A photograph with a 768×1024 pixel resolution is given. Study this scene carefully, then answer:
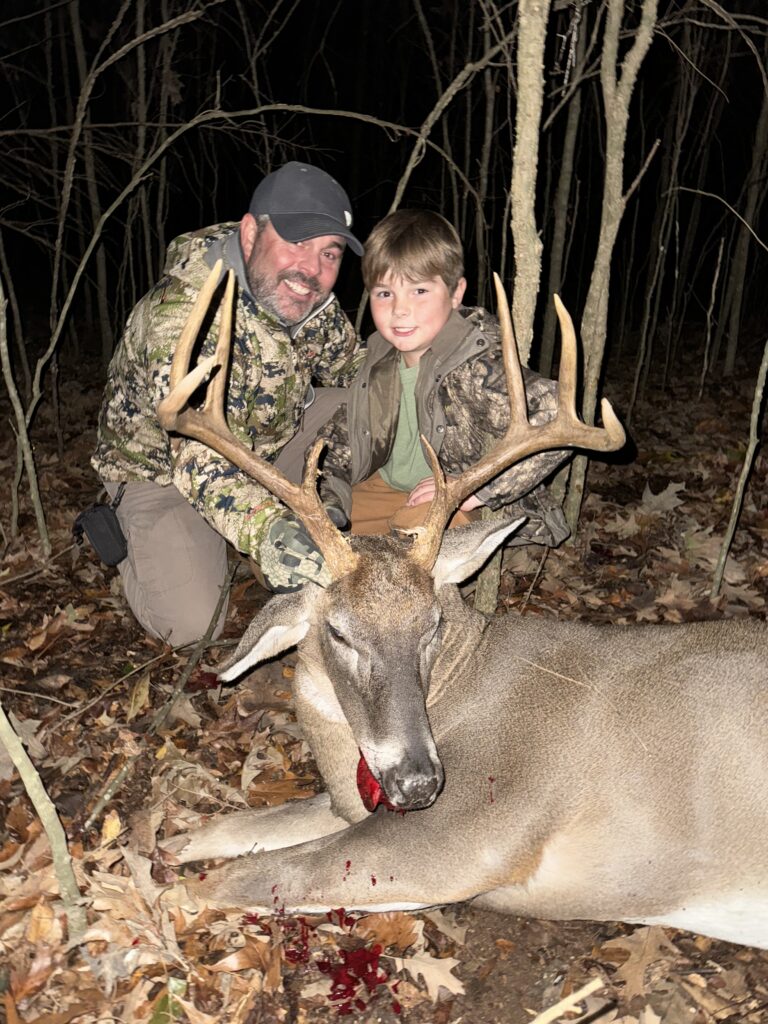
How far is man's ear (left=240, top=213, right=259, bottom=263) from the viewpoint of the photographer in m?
5.16

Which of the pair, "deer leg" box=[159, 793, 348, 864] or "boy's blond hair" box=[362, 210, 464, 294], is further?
"boy's blond hair" box=[362, 210, 464, 294]

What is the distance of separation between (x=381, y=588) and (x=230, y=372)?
1996 millimetres

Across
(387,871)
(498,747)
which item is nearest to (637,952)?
(498,747)

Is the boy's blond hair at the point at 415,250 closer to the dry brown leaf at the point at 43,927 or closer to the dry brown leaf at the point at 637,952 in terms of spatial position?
the dry brown leaf at the point at 637,952

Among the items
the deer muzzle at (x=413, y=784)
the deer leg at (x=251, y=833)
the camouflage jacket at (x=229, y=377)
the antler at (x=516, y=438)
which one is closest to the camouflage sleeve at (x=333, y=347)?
the camouflage jacket at (x=229, y=377)

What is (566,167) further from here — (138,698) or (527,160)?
(138,698)

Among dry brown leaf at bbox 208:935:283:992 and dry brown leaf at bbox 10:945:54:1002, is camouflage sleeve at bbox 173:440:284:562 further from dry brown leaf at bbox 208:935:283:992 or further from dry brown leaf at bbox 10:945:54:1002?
dry brown leaf at bbox 10:945:54:1002

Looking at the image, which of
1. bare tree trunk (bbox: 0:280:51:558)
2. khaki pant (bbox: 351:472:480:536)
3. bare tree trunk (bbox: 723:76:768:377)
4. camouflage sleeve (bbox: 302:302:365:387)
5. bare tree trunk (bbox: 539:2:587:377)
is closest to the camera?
bare tree trunk (bbox: 0:280:51:558)

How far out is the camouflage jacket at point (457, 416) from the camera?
4.58 m

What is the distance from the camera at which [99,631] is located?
18.1 ft

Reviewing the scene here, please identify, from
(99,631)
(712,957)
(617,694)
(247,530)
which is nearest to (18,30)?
(99,631)

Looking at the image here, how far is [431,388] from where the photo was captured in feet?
15.8

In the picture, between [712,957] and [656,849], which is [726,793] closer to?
[656,849]

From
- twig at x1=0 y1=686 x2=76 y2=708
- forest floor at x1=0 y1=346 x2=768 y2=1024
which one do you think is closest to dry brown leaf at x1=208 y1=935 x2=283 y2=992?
forest floor at x1=0 y1=346 x2=768 y2=1024
